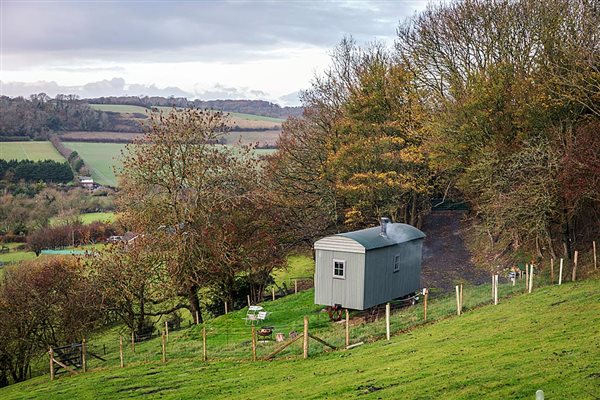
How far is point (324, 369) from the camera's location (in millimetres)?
19969

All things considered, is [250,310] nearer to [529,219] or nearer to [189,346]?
[189,346]

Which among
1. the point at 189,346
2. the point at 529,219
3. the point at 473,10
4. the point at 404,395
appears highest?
the point at 473,10

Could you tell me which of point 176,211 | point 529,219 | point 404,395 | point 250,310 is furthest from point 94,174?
point 404,395

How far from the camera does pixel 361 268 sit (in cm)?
2981

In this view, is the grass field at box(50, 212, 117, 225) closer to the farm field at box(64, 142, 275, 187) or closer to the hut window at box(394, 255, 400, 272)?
the farm field at box(64, 142, 275, 187)

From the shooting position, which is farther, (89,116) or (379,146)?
(89,116)

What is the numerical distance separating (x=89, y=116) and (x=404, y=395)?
349ft

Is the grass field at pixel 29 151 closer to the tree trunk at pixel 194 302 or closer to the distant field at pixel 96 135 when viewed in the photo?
the distant field at pixel 96 135

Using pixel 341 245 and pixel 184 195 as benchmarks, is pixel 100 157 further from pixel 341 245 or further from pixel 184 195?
pixel 341 245

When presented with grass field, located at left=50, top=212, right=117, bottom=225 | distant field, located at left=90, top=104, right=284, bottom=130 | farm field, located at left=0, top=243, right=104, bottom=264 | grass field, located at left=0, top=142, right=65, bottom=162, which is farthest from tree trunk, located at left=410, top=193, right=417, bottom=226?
grass field, located at left=0, top=142, right=65, bottom=162

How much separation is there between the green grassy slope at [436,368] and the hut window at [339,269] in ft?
21.7

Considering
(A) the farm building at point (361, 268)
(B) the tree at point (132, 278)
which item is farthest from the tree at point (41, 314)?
(A) the farm building at point (361, 268)

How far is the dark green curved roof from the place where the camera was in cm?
3030

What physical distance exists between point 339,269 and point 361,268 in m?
1.21
